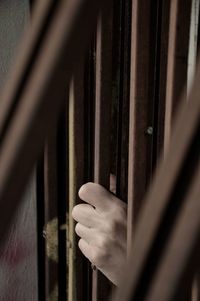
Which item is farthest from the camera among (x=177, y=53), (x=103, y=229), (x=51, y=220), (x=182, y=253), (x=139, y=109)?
(x=51, y=220)

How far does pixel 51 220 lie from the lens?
4.38 ft

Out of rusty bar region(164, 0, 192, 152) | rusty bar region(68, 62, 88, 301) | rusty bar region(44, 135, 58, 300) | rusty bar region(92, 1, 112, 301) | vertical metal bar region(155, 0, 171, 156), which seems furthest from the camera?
rusty bar region(44, 135, 58, 300)

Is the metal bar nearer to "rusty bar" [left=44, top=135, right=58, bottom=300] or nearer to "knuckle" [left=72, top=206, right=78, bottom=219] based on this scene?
"knuckle" [left=72, top=206, right=78, bottom=219]

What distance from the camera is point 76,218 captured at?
45.0 inches

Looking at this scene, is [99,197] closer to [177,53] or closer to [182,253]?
[177,53]

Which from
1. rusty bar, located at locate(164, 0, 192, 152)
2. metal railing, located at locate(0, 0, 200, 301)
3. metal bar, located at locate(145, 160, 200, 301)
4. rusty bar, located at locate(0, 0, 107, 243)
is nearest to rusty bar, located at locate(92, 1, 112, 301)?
metal railing, located at locate(0, 0, 200, 301)

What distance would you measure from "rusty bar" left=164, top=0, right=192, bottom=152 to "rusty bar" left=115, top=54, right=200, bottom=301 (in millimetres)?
483

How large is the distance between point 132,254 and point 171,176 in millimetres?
65

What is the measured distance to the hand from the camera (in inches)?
40.5

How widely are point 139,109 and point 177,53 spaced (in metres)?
0.15

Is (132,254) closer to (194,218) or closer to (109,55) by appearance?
(194,218)

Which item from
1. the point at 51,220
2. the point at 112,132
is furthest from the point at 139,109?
the point at 51,220

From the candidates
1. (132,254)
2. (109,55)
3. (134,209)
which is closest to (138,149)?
(134,209)

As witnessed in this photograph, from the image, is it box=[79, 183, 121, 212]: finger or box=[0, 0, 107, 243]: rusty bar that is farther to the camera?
box=[79, 183, 121, 212]: finger
